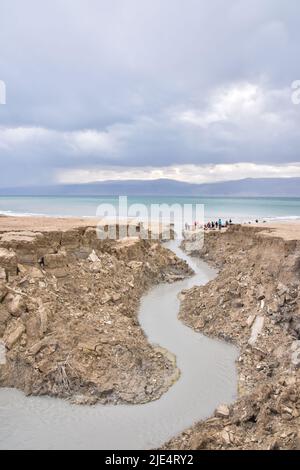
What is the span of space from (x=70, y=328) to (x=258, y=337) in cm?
560

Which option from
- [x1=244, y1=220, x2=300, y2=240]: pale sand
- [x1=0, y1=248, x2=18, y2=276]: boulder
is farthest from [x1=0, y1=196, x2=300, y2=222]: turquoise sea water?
[x1=0, y1=248, x2=18, y2=276]: boulder

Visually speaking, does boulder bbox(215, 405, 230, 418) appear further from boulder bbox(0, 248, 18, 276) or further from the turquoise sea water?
the turquoise sea water

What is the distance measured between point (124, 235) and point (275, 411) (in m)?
16.0

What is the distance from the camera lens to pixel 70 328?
1061cm

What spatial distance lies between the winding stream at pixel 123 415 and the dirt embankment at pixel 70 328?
34 centimetres

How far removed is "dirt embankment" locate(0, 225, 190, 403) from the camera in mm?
9242

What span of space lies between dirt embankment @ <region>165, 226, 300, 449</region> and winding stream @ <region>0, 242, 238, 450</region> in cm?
55

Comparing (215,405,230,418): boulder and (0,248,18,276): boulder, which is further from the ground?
(0,248,18,276): boulder

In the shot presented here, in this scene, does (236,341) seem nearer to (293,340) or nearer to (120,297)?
(293,340)

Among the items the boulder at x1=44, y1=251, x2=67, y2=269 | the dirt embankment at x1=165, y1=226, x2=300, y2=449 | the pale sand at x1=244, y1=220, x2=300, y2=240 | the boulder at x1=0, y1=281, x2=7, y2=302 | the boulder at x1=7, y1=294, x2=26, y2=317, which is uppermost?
the pale sand at x1=244, y1=220, x2=300, y2=240

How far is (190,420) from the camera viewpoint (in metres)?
8.27

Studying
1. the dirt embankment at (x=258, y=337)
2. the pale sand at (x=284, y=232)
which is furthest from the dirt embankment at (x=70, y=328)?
the pale sand at (x=284, y=232)

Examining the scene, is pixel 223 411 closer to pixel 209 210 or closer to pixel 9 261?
pixel 9 261
